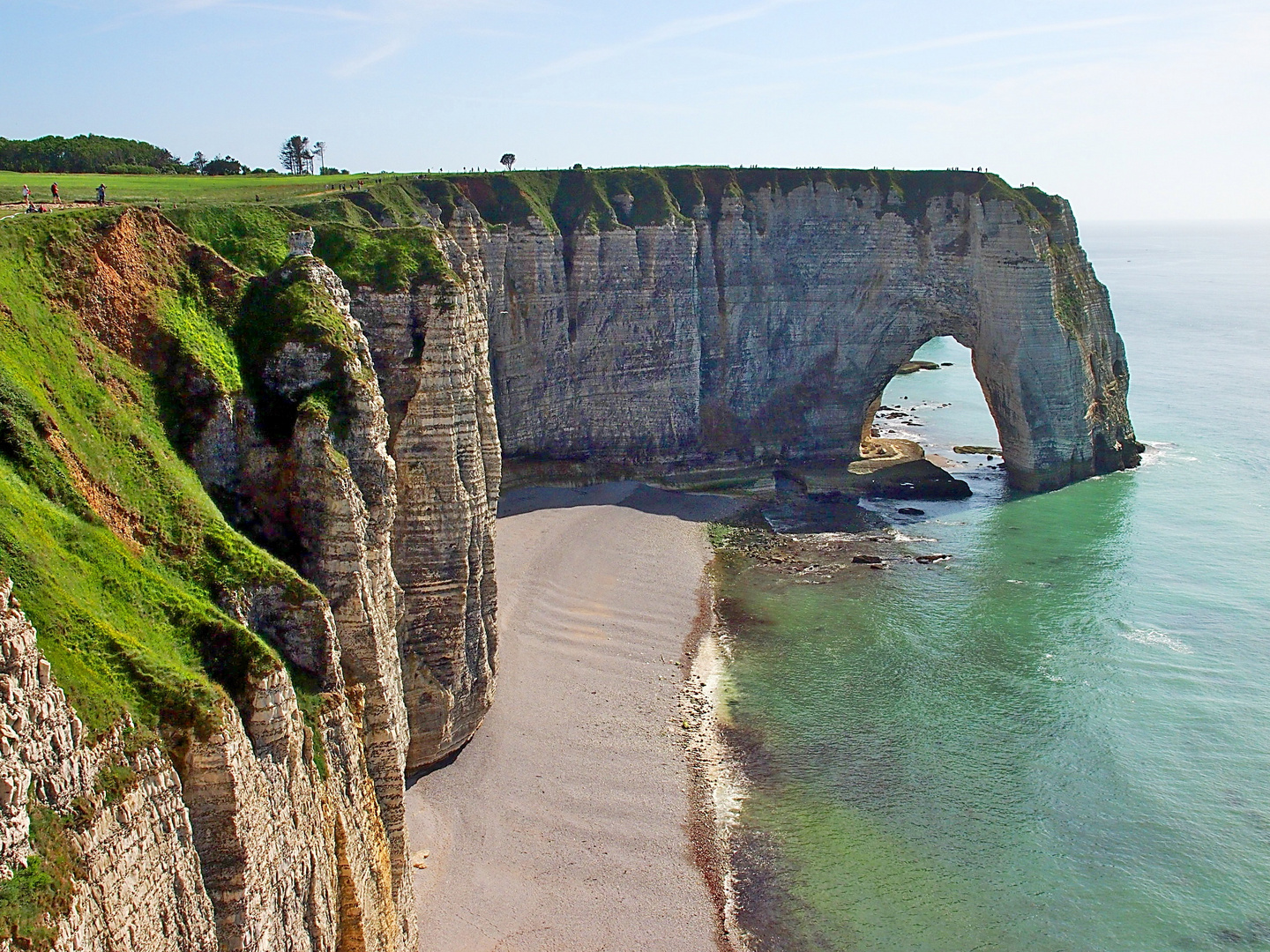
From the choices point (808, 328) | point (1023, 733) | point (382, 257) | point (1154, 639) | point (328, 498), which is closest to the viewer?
point (328, 498)

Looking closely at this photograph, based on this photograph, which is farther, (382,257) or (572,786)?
(572,786)

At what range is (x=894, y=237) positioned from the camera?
61438mm

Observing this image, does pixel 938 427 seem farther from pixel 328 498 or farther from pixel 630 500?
pixel 328 498

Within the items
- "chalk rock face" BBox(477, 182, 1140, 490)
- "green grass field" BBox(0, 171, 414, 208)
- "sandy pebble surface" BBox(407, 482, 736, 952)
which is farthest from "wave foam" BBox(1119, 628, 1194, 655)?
"green grass field" BBox(0, 171, 414, 208)

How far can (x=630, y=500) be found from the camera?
5559 centimetres

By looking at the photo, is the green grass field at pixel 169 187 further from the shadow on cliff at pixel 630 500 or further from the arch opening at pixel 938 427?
the arch opening at pixel 938 427

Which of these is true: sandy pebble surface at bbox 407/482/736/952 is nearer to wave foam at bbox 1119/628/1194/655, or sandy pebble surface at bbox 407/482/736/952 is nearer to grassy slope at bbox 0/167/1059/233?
grassy slope at bbox 0/167/1059/233

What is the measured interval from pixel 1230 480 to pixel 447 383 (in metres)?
52.6

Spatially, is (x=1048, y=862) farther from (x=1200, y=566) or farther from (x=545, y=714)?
(x=1200, y=566)

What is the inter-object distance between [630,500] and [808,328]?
16230 millimetres

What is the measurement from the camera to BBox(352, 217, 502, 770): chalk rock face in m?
26.3

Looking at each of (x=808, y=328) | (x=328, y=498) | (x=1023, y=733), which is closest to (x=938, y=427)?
(x=808, y=328)

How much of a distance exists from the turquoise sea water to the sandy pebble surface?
2411mm

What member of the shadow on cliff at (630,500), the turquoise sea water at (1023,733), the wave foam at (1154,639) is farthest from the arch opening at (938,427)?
the wave foam at (1154,639)
